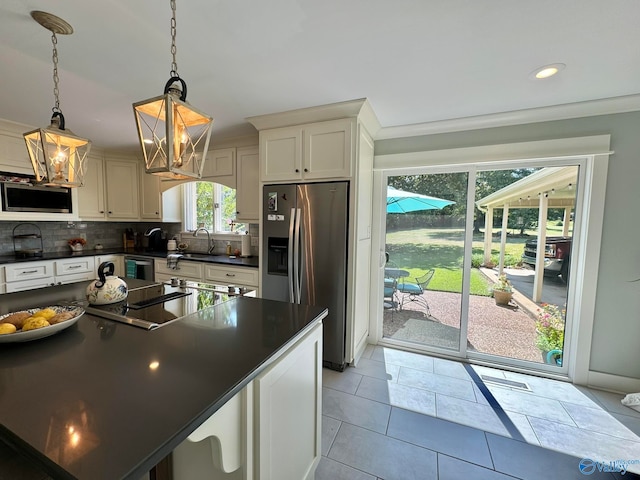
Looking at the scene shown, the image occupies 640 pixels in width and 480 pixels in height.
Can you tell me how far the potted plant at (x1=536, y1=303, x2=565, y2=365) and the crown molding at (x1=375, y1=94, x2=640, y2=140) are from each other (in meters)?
1.68

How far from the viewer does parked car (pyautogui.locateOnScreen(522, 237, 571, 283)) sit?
7.87 ft

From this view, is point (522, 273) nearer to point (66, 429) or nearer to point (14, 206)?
point (66, 429)

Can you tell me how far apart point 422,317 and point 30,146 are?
3.28m

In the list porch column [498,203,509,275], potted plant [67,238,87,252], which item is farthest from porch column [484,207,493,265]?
potted plant [67,238,87,252]

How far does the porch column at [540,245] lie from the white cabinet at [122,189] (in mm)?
4933

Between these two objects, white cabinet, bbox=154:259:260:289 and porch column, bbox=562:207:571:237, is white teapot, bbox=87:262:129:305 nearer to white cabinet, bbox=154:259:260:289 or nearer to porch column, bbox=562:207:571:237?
white cabinet, bbox=154:259:260:289

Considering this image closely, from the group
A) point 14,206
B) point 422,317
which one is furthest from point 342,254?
point 14,206

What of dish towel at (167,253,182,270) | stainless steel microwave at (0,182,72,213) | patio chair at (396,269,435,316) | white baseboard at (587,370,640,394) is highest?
stainless steel microwave at (0,182,72,213)

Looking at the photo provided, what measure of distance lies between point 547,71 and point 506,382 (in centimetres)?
241

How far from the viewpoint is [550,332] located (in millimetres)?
2488

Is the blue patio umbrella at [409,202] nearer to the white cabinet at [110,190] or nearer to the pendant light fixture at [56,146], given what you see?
the pendant light fixture at [56,146]

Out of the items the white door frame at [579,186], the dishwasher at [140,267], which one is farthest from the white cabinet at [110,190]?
the white door frame at [579,186]

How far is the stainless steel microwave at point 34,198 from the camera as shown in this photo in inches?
107

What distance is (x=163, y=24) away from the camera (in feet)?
4.33
